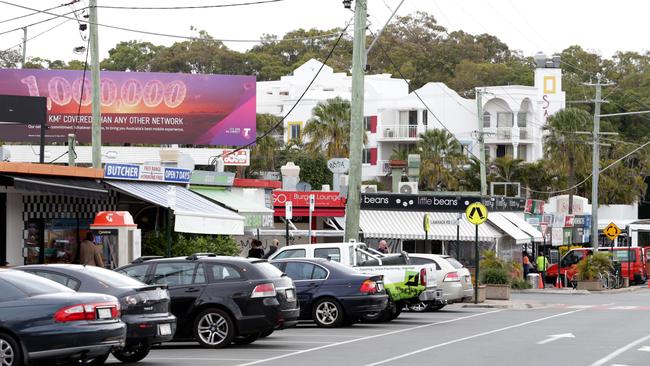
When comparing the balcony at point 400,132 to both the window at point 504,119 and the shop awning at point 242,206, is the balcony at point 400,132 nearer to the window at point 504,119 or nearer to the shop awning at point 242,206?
the window at point 504,119

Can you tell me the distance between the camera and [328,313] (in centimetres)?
2394

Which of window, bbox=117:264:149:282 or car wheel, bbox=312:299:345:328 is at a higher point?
window, bbox=117:264:149:282

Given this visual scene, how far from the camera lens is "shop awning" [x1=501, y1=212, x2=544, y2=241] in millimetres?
53594

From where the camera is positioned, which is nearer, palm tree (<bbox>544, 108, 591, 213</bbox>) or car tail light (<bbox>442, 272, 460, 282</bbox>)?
car tail light (<bbox>442, 272, 460, 282</bbox>)

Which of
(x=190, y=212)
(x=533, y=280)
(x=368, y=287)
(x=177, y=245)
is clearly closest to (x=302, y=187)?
(x=533, y=280)

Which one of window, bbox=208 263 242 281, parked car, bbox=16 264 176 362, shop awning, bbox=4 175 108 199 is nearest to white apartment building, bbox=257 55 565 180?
shop awning, bbox=4 175 108 199

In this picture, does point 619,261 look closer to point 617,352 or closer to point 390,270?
point 390,270

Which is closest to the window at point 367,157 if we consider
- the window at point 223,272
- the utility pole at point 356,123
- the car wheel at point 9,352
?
the utility pole at point 356,123

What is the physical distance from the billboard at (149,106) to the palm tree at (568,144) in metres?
23.2

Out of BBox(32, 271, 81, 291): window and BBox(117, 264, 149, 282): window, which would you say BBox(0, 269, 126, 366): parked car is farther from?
BBox(117, 264, 149, 282): window

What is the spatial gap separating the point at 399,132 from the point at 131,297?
7316cm

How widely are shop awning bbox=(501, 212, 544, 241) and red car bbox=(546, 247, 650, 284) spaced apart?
1629 mm

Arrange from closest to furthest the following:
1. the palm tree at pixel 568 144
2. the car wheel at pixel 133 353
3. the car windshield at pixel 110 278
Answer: the car windshield at pixel 110 278, the car wheel at pixel 133 353, the palm tree at pixel 568 144

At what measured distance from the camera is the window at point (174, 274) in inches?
774
